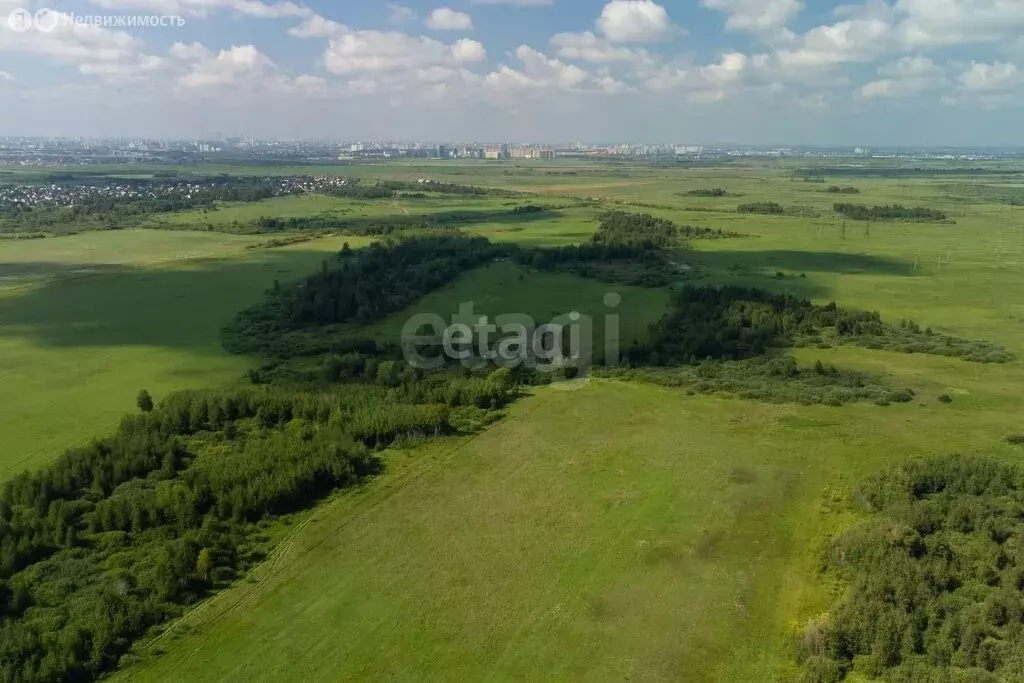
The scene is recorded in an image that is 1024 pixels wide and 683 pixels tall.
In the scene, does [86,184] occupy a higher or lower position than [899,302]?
higher

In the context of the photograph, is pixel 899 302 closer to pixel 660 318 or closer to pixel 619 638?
pixel 660 318

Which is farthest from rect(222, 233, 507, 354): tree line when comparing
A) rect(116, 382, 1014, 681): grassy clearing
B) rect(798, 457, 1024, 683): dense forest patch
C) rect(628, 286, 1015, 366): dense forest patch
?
rect(798, 457, 1024, 683): dense forest patch

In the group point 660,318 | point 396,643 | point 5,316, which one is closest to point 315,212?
point 5,316

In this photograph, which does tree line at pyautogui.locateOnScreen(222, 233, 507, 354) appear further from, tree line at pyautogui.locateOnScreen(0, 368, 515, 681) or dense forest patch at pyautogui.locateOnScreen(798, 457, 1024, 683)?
dense forest patch at pyautogui.locateOnScreen(798, 457, 1024, 683)

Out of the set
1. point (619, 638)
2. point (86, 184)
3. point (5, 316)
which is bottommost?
point (619, 638)

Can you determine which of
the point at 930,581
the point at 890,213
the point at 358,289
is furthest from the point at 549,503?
the point at 890,213

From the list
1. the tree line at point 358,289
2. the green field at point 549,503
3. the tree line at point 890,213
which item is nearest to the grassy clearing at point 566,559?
the green field at point 549,503
